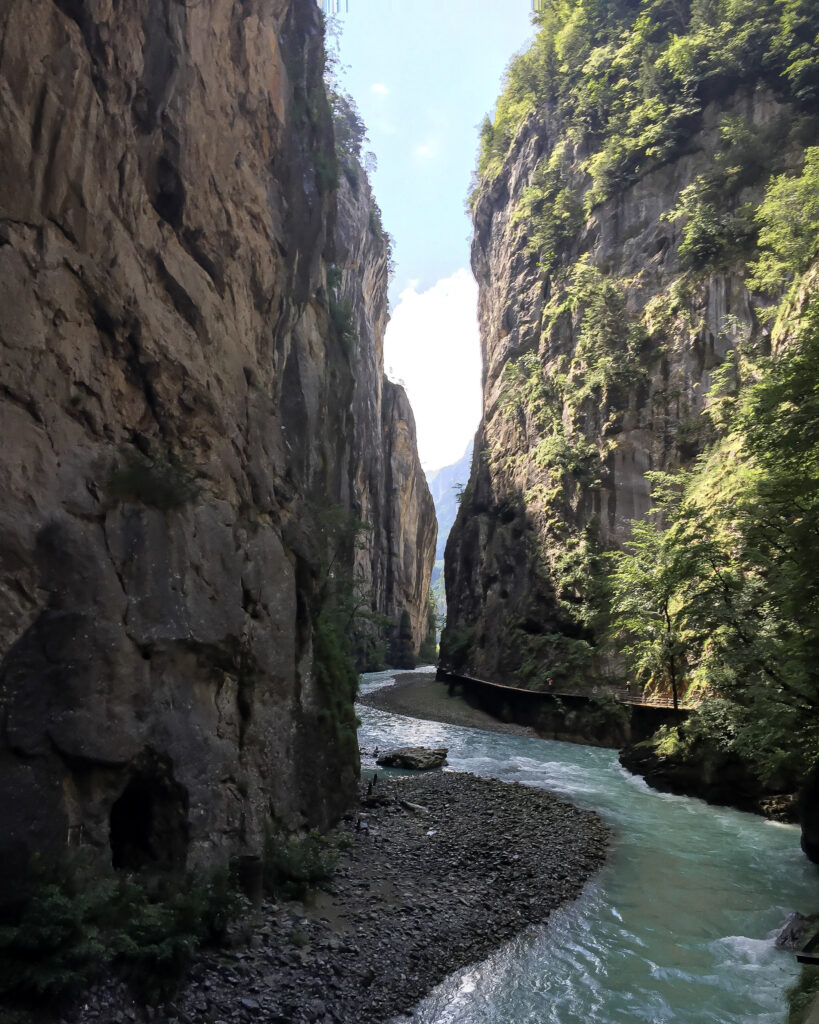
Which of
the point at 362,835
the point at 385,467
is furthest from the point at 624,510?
the point at 385,467

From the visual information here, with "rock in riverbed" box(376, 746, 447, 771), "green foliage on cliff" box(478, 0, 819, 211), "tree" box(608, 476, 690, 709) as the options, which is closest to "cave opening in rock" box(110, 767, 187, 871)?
"rock in riverbed" box(376, 746, 447, 771)

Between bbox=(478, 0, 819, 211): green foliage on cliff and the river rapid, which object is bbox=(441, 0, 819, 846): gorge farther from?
the river rapid

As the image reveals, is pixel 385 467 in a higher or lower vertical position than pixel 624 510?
higher

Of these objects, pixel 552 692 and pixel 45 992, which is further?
pixel 552 692

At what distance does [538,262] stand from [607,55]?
39.1ft

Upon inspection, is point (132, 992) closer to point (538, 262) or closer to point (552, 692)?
point (552, 692)

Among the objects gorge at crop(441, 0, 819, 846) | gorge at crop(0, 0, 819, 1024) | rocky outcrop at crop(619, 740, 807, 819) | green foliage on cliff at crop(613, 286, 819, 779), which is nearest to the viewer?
gorge at crop(0, 0, 819, 1024)

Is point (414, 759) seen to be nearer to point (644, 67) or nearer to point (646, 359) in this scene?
point (646, 359)

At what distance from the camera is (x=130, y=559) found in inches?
325

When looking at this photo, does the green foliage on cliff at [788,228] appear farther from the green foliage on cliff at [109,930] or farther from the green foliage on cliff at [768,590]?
the green foliage on cliff at [109,930]

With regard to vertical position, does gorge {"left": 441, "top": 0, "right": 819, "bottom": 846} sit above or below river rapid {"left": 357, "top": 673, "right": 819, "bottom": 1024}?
above

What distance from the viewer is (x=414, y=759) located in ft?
64.8

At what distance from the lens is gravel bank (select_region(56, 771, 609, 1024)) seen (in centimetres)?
660

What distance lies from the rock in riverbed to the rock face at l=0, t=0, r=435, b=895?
6.72m
